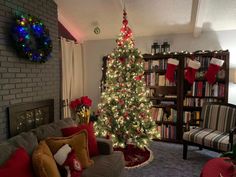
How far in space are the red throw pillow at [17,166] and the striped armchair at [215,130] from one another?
242 cm

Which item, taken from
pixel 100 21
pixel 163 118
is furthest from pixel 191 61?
pixel 100 21

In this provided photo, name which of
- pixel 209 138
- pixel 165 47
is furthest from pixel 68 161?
pixel 165 47

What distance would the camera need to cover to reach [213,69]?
3.76 m

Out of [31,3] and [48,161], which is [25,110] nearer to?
[48,161]

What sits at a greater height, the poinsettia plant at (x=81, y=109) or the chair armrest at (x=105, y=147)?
the poinsettia plant at (x=81, y=109)

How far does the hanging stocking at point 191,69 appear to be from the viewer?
386cm

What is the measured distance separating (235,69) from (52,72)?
3294 mm

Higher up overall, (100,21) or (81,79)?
(100,21)

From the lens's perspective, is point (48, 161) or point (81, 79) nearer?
point (48, 161)

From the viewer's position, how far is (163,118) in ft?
13.9

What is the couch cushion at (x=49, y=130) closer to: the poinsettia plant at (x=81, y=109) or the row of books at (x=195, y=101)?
the poinsettia plant at (x=81, y=109)

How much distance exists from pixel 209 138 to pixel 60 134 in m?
2.12

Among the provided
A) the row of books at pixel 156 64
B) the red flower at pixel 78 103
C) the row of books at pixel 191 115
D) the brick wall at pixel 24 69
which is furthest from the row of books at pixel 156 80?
the brick wall at pixel 24 69

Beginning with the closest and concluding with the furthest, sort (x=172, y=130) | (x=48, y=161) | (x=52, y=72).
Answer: (x=48, y=161) < (x=52, y=72) < (x=172, y=130)
